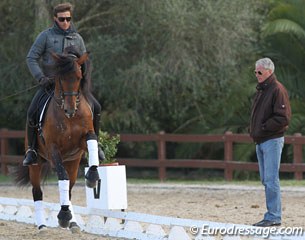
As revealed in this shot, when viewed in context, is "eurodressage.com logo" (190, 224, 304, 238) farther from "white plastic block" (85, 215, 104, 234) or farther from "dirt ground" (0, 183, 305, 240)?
"white plastic block" (85, 215, 104, 234)

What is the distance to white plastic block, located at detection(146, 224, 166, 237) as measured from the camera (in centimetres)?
948

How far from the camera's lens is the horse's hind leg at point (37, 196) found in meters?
10.7

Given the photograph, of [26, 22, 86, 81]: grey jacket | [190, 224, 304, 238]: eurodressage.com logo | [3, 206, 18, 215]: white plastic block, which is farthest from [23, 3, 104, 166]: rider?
[190, 224, 304, 238]: eurodressage.com logo

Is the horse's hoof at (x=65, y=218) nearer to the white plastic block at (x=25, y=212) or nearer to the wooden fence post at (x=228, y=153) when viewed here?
the white plastic block at (x=25, y=212)

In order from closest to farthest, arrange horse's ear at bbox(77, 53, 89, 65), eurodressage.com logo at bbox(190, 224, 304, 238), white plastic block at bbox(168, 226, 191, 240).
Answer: eurodressage.com logo at bbox(190, 224, 304, 238)
white plastic block at bbox(168, 226, 191, 240)
horse's ear at bbox(77, 53, 89, 65)

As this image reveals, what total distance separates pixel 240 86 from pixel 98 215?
38.0ft

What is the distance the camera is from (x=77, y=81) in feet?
32.1

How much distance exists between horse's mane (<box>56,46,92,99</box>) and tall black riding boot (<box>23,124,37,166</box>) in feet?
3.27

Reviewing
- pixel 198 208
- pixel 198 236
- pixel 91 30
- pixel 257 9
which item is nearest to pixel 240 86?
pixel 257 9

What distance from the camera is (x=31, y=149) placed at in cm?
1059

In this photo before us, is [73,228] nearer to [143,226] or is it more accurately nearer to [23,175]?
[143,226]

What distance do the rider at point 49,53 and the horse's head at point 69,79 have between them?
0.50 m

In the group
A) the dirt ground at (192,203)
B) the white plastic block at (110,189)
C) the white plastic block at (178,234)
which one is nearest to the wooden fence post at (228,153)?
the dirt ground at (192,203)

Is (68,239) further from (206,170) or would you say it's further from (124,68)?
(206,170)
